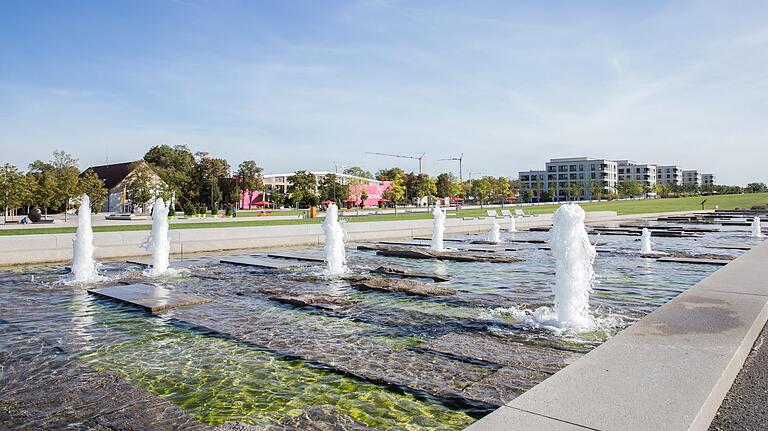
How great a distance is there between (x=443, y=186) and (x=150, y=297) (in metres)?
100

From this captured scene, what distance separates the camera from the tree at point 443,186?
107m

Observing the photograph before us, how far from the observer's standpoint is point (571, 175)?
527 ft

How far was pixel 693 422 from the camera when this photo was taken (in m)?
3.20

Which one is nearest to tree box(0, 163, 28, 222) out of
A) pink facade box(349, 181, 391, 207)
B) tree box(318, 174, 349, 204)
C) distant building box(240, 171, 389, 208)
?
tree box(318, 174, 349, 204)

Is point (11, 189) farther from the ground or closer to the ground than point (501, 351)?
farther from the ground

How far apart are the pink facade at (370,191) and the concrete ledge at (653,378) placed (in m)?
86.0

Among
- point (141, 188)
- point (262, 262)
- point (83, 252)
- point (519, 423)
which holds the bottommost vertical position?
point (262, 262)

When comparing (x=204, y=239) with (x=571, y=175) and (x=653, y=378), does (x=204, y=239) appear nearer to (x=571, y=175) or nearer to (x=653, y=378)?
(x=653, y=378)

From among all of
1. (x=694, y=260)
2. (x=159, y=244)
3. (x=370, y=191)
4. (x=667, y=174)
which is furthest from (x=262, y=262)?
(x=667, y=174)

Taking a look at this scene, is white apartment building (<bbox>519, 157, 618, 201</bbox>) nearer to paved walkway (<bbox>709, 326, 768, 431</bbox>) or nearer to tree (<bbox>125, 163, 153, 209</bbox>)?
tree (<bbox>125, 163, 153, 209</bbox>)

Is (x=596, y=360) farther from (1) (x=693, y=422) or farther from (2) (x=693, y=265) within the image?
(2) (x=693, y=265)

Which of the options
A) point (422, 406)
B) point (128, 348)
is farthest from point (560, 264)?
point (128, 348)

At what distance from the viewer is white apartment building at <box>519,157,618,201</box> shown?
154 metres

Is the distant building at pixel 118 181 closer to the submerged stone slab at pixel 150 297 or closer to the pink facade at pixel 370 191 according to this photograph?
the pink facade at pixel 370 191
